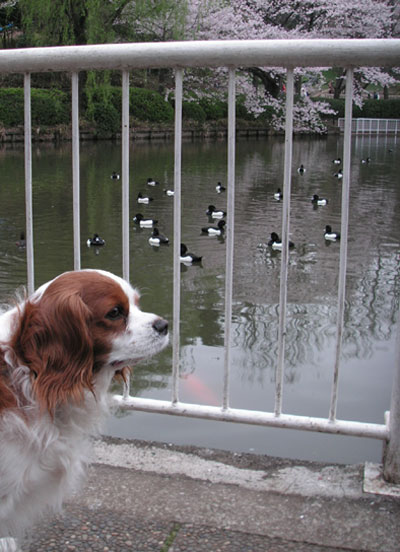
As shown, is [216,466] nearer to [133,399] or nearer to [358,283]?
[133,399]

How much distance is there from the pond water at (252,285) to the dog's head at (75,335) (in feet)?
5.68

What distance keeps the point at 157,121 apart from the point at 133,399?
31897 millimetres

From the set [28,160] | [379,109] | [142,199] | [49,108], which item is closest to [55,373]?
[28,160]

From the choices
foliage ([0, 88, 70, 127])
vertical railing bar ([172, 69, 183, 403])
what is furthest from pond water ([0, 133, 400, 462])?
foliage ([0, 88, 70, 127])

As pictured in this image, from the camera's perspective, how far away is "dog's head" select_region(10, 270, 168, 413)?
1.97m

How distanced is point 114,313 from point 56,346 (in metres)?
0.22

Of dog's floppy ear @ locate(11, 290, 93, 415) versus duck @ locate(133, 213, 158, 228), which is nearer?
dog's floppy ear @ locate(11, 290, 93, 415)

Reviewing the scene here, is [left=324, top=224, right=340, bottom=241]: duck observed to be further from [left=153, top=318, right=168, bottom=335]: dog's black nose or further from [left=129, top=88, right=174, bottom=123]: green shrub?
[left=129, top=88, right=174, bottom=123]: green shrub

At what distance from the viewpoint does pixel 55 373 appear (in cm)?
199

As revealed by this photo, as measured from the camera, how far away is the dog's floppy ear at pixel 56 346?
1966 millimetres

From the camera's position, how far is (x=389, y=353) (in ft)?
17.5

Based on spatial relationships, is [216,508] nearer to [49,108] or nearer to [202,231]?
[202,231]

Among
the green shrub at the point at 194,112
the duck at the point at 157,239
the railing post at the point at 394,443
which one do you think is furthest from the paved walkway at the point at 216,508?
the green shrub at the point at 194,112

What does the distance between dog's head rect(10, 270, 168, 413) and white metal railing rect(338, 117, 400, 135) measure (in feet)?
142
